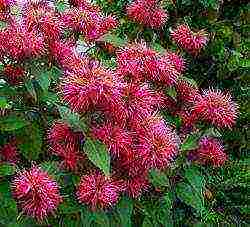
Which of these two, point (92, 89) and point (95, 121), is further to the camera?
point (95, 121)

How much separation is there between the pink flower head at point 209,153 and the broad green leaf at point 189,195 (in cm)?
8

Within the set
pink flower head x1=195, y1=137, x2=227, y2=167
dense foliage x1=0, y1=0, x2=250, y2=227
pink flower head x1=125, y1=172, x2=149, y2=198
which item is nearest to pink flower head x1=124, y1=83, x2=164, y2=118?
dense foliage x1=0, y1=0, x2=250, y2=227

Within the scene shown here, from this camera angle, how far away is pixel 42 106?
1.54 meters

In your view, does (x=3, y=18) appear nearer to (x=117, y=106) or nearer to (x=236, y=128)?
(x=117, y=106)

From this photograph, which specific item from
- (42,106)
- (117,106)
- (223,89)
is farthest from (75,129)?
(223,89)

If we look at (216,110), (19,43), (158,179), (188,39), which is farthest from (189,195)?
(19,43)

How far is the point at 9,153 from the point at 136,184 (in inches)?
13.4

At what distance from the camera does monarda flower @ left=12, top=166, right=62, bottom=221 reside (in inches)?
50.1

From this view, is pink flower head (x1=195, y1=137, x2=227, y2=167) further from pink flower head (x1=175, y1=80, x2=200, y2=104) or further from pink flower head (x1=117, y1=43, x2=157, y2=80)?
pink flower head (x1=117, y1=43, x2=157, y2=80)

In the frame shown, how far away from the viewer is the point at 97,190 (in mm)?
1300

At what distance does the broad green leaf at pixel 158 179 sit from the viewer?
1.43 metres

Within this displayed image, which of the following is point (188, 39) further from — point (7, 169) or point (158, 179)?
point (7, 169)

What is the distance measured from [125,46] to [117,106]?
0.99 ft

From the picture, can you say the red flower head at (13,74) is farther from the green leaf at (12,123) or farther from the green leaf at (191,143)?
the green leaf at (191,143)
